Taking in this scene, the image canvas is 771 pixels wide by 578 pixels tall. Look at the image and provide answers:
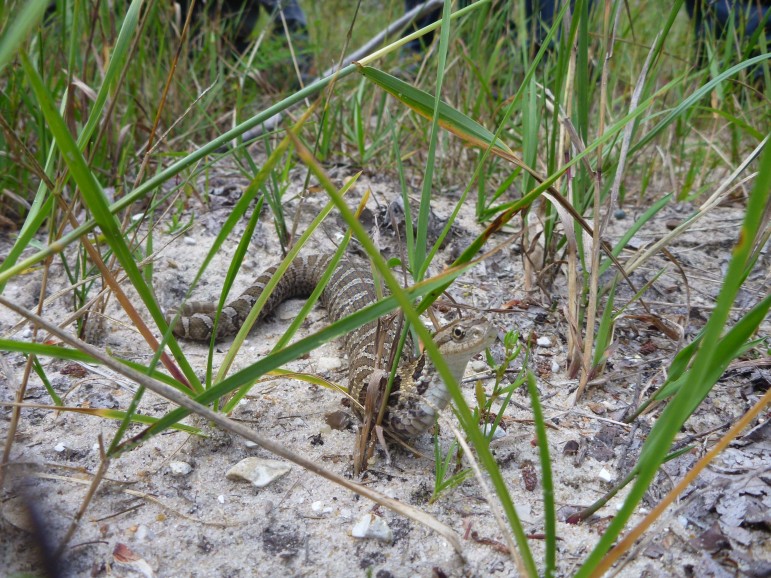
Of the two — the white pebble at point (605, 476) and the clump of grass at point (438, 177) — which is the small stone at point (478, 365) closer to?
the clump of grass at point (438, 177)

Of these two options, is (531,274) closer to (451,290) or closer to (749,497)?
(451,290)

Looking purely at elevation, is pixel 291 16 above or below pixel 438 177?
above

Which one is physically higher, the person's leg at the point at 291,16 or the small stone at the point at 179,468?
the person's leg at the point at 291,16

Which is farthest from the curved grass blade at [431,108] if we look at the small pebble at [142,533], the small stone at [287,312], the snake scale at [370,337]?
the small stone at [287,312]

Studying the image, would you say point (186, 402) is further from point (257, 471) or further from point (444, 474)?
point (444, 474)

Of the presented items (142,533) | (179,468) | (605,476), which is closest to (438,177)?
(605,476)

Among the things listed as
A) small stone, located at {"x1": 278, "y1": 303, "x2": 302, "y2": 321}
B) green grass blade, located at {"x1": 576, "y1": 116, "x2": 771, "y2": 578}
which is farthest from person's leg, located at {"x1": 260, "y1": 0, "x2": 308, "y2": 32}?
green grass blade, located at {"x1": 576, "y1": 116, "x2": 771, "y2": 578}

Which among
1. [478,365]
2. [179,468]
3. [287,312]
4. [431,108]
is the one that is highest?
[431,108]

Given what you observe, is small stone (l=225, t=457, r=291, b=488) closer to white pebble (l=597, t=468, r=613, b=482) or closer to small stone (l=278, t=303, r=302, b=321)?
white pebble (l=597, t=468, r=613, b=482)
